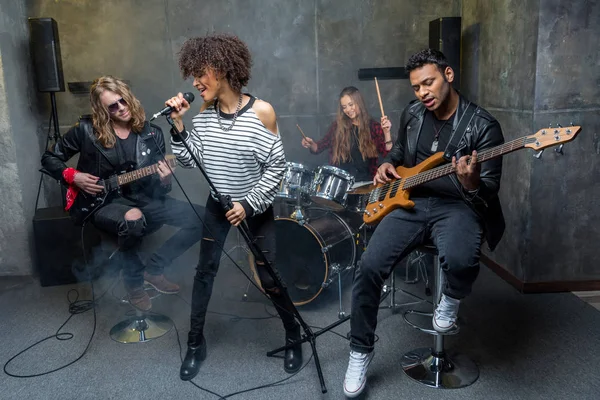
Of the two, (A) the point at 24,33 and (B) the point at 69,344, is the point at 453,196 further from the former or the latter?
(A) the point at 24,33

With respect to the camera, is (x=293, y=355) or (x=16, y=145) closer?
(x=293, y=355)

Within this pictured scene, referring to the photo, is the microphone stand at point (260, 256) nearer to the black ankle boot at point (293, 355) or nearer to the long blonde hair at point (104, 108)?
the black ankle boot at point (293, 355)

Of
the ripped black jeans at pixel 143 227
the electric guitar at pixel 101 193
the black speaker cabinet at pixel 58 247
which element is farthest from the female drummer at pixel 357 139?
the black speaker cabinet at pixel 58 247

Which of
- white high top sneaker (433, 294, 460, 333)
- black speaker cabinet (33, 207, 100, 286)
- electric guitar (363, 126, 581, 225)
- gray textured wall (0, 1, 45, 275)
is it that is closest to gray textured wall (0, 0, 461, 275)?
gray textured wall (0, 1, 45, 275)

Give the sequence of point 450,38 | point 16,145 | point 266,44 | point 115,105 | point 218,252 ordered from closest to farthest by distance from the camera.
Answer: point 218,252 < point 115,105 < point 16,145 < point 450,38 < point 266,44

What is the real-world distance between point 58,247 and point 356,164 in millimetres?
2445

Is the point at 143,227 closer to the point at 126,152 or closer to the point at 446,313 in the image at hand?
the point at 126,152

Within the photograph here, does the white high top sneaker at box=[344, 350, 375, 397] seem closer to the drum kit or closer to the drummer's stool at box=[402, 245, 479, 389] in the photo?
the drummer's stool at box=[402, 245, 479, 389]

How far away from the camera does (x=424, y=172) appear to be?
8.23ft

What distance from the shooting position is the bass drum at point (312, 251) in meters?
3.46

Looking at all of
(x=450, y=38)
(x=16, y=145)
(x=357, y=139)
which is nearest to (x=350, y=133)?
(x=357, y=139)

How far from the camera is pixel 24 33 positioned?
4.37 metres

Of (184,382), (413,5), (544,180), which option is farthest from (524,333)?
(413,5)

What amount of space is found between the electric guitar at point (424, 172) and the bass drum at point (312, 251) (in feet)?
2.34
